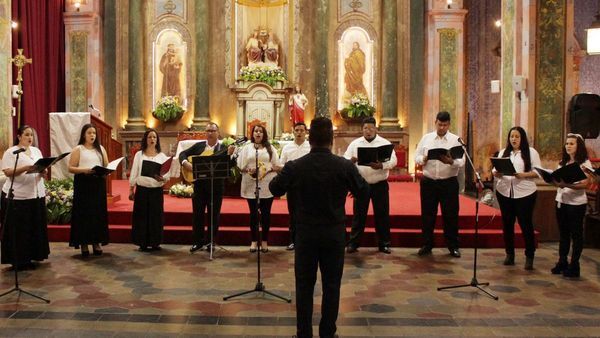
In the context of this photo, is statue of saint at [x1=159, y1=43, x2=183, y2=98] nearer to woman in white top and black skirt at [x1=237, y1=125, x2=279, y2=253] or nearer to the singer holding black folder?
woman in white top and black skirt at [x1=237, y1=125, x2=279, y2=253]

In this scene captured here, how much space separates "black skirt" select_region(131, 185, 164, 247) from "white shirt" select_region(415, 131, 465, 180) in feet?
11.1

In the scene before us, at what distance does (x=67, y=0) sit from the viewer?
52.9 feet

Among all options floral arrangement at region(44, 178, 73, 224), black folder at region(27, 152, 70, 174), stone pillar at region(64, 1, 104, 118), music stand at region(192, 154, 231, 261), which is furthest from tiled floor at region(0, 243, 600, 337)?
stone pillar at region(64, 1, 104, 118)

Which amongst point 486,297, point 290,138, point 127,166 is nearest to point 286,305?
point 486,297

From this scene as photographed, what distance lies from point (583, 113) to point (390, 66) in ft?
26.5

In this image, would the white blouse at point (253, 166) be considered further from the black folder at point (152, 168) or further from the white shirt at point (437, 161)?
the white shirt at point (437, 161)

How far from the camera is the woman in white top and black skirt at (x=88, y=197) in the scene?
7.47 metres

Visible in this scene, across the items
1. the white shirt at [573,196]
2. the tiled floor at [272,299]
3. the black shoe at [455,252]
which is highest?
the white shirt at [573,196]

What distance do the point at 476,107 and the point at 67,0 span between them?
11.4 metres

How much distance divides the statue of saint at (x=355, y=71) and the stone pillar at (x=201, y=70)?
382cm

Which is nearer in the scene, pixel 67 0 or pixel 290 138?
pixel 290 138

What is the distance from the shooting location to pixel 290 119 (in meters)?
16.3

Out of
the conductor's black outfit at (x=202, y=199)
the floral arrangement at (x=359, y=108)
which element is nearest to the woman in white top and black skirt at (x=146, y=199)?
the conductor's black outfit at (x=202, y=199)

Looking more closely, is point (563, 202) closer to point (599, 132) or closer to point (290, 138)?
point (599, 132)
